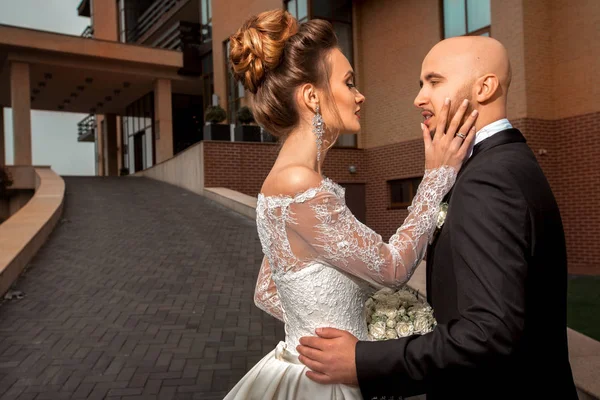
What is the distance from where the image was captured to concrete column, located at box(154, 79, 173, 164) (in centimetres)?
2286

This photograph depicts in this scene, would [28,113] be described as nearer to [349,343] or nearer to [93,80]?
[93,80]

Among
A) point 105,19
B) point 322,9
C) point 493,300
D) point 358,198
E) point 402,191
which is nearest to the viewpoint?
point 493,300

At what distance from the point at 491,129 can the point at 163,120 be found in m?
22.6

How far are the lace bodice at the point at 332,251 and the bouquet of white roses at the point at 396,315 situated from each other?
5 centimetres

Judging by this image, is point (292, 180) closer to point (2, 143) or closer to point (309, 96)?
point (309, 96)

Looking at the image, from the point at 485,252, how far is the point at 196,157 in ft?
51.7

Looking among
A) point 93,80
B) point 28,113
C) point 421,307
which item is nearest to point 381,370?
point 421,307

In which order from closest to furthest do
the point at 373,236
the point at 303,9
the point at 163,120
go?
the point at 373,236, the point at 303,9, the point at 163,120

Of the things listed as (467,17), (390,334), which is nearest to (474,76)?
(390,334)

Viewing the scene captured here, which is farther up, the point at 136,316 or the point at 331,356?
the point at 331,356

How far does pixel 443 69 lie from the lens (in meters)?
1.70

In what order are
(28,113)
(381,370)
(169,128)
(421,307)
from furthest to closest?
(169,128)
(28,113)
(421,307)
(381,370)

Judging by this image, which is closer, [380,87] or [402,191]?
[402,191]

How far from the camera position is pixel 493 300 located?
136cm
